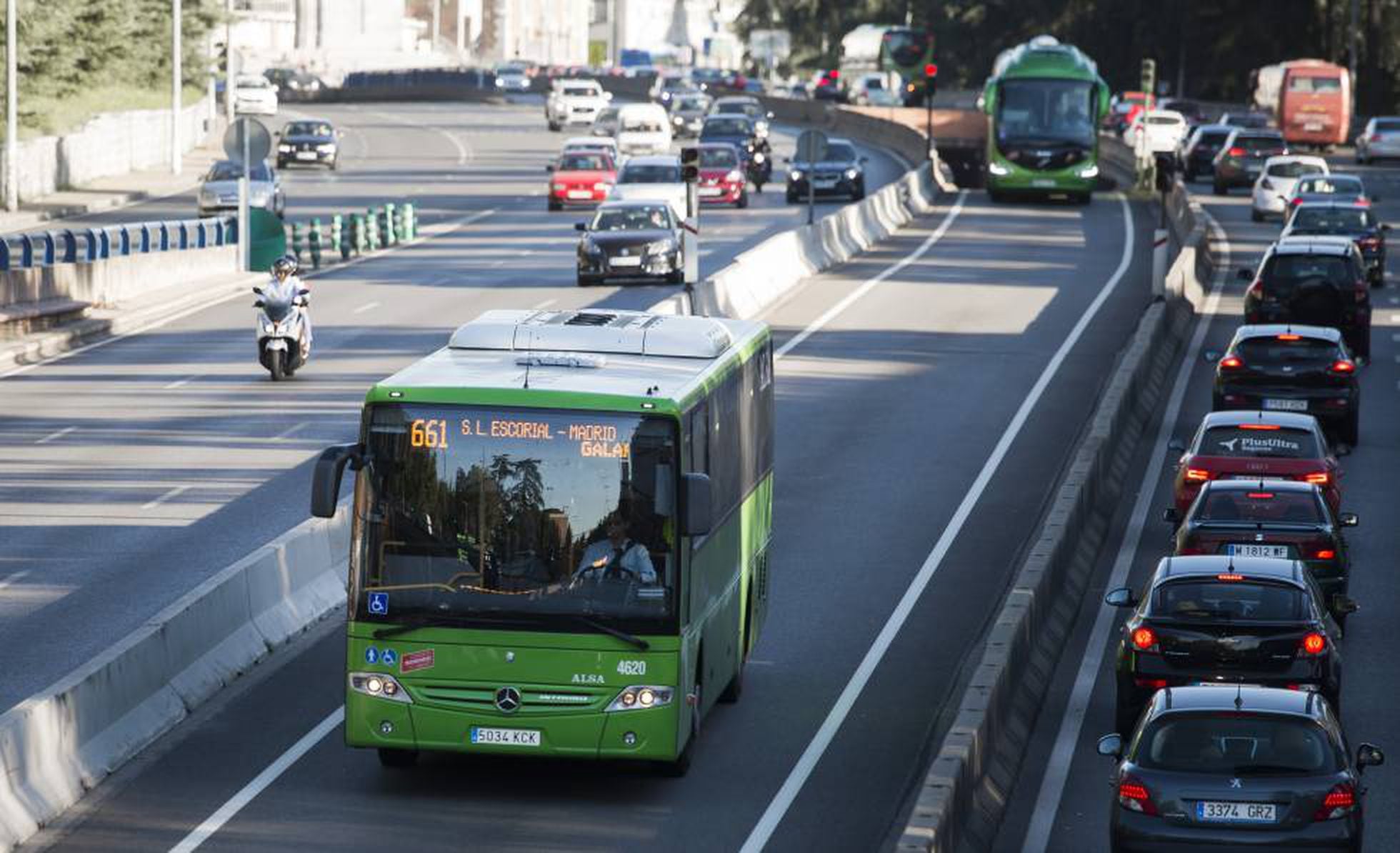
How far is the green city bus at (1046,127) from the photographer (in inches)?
2771

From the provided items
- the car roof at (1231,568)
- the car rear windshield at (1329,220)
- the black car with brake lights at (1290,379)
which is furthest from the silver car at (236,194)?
the car roof at (1231,568)

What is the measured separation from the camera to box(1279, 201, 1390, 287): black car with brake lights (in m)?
49.9

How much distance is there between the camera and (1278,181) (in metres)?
64.8

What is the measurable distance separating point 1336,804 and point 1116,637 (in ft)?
26.7

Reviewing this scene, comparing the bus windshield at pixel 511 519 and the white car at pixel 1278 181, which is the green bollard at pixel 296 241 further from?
the bus windshield at pixel 511 519

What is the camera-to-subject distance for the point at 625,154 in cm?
8619

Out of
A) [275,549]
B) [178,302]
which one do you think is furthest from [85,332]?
[275,549]

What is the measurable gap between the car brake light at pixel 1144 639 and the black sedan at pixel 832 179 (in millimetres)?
53633

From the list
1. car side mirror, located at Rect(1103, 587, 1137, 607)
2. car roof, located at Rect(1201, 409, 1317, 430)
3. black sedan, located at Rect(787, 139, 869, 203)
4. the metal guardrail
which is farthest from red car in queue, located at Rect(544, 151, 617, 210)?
car side mirror, located at Rect(1103, 587, 1137, 607)

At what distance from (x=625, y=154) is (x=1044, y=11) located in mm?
68763

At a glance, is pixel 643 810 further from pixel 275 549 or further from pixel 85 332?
pixel 85 332

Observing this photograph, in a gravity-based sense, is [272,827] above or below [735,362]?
below

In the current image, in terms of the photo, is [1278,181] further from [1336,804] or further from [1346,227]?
[1336,804]

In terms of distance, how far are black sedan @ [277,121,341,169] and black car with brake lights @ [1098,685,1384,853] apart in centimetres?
7300
